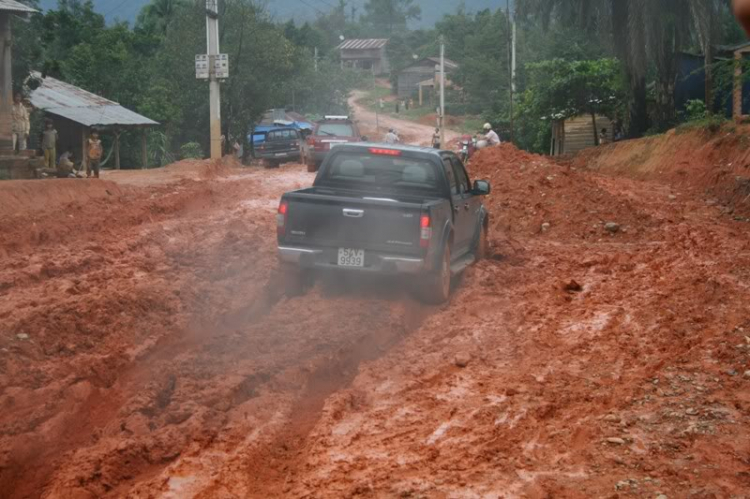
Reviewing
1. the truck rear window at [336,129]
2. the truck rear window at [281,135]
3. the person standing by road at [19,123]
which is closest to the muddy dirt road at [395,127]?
the truck rear window at [281,135]

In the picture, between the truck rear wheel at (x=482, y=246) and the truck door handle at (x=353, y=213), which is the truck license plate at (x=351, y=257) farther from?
the truck rear wheel at (x=482, y=246)

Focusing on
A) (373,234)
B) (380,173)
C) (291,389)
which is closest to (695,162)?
(380,173)

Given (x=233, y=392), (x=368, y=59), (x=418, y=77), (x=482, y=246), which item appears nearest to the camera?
(x=233, y=392)

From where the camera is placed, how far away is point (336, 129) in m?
33.7

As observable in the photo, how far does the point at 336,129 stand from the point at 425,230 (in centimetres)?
2384

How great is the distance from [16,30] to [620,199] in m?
18.2

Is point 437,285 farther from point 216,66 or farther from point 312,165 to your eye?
point 216,66

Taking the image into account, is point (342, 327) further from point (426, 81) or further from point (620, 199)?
point (426, 81)

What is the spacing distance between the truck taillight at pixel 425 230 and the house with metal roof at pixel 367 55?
382 ft

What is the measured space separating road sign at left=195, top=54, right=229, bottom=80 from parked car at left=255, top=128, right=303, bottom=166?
4.55 m

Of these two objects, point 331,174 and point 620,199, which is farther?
point 620,199

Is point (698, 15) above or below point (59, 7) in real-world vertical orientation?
below

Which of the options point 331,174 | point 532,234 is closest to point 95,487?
point 331,174

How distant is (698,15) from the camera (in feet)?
91.0
